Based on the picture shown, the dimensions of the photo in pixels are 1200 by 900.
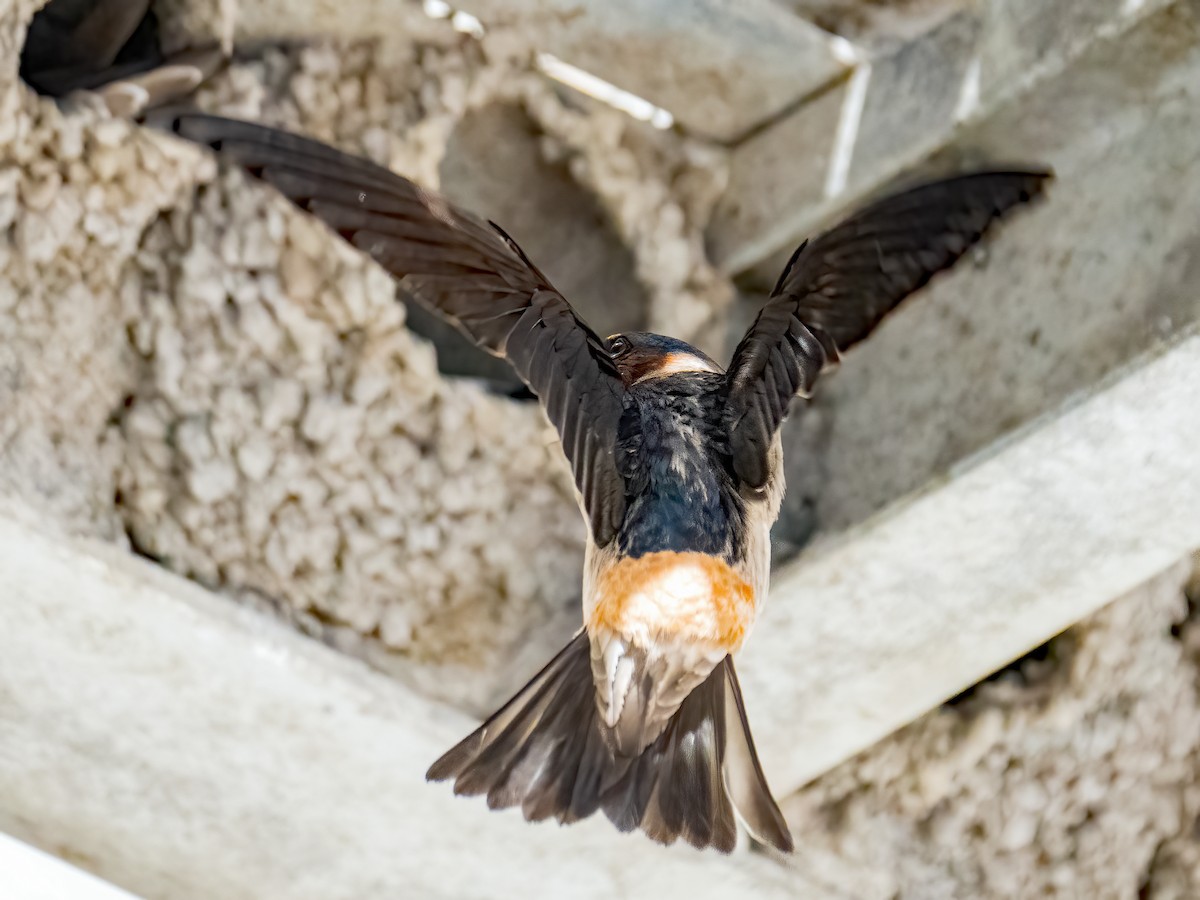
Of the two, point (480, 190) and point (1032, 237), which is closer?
point (1032, 237)

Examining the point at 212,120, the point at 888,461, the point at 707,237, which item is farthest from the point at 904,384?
the point at 212,120

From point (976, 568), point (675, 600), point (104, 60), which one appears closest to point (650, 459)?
point (675, 600)

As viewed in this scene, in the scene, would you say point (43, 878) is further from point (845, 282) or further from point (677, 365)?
point (845, 282)

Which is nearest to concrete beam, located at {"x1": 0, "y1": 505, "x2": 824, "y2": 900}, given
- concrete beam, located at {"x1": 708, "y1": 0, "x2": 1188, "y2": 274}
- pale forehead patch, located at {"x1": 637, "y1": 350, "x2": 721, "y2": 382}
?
pale forehead patch, located at {"x1": 637, "y1": 350, "x2": 721, "y2": 382}

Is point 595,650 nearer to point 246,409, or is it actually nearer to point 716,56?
point 246,409

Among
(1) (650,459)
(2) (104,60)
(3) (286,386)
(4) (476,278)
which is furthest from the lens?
(3) (286,386)

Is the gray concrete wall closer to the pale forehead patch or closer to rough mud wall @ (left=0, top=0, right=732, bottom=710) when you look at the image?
rough mud wall @ (left=0, top=0, right=732, bottom=710)
